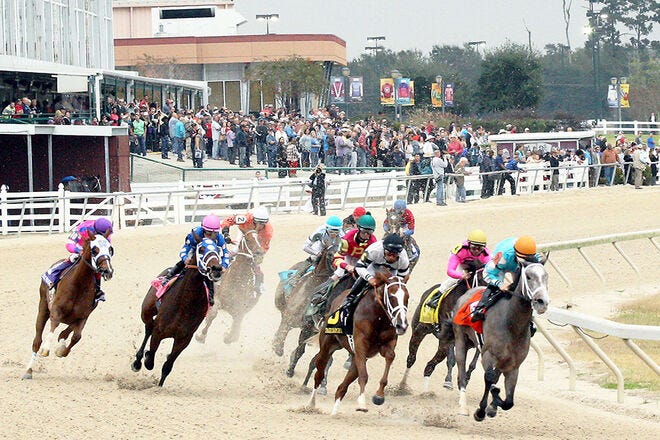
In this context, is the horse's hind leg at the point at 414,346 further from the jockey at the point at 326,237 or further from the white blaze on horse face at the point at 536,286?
the white blaze on horse face at the point at 536,286

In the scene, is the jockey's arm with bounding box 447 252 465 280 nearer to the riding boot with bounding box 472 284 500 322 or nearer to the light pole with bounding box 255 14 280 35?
the riding boot with bounding box 472 284 500 322

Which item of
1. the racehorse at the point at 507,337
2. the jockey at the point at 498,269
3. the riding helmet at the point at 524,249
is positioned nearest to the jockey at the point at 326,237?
the jockey at the point at 498,269

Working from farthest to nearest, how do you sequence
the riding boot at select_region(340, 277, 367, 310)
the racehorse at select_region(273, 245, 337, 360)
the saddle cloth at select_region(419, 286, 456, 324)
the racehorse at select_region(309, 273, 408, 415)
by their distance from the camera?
the racehorse at select_region(273, 245, 337, 360)
the saddle cloth at select_region(419, 286, 456, 324)
the riding boot at select_region(340, 277, 367, 310)
the racehorse at select_region(309, 273, 408, 415)

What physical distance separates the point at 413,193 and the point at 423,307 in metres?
17.2

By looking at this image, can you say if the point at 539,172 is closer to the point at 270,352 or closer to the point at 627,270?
the point at 627,270

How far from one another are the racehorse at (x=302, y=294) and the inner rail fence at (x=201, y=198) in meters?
Answer: 12.0

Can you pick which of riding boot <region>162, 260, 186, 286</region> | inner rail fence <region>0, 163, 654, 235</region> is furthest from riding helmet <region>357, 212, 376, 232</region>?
inner rail fence <region>0, 163, 654, 235</region>

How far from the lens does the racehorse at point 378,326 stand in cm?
1069

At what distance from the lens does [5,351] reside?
47.7ft

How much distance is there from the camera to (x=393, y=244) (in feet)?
35.6

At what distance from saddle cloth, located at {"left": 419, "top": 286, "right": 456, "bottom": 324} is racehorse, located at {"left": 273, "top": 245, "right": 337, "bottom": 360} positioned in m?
1.16

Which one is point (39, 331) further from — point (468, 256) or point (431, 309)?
point (468, 256)

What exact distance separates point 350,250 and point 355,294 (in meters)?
1.15

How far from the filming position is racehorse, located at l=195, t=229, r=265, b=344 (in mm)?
14453
